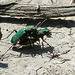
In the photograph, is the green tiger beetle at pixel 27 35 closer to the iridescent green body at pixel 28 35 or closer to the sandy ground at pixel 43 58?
the iridescent green body at pixel 28 35

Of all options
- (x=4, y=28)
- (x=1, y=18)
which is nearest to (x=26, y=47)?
(x=4, y=28)

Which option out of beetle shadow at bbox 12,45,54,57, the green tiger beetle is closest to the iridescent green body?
the green tiger beetle

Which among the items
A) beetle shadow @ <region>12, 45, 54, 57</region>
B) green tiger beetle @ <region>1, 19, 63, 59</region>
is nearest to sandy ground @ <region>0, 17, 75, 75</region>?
beetle shadow @ <region>12, 45, 54, 57</region>

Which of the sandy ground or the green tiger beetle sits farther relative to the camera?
the green tiger beetle

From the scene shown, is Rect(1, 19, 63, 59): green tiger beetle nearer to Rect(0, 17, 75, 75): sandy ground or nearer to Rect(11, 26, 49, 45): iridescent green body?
Rect(11, 26, 49, 45): iridescent green body

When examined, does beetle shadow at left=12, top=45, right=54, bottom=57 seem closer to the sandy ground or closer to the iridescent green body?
the sandy ground

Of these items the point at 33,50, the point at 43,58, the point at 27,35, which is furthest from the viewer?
the point at 33,50

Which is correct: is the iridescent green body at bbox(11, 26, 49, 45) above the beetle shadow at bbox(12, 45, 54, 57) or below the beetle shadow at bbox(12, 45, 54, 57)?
above

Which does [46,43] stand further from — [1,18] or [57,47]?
[1,18]

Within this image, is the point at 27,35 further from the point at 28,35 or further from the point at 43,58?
the point at 43,58

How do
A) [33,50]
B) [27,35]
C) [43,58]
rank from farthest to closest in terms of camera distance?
[33,50], [27,35], [43,58]

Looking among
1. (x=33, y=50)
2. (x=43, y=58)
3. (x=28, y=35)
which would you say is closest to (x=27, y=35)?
(x=28, y=35)
